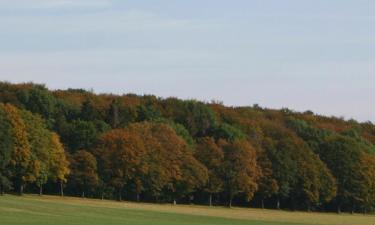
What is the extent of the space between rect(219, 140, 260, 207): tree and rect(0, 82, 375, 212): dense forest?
0.14m

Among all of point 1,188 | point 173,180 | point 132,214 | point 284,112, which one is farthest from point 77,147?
point 284,112

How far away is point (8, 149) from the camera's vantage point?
3691 inches

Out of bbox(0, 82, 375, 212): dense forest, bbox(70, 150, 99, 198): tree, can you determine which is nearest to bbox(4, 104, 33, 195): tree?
bbox(0, 82, 375, 212): dense forest

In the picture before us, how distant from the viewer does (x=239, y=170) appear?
117125 millimetres

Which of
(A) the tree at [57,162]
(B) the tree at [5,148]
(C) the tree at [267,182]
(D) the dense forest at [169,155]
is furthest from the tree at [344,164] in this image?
(B) the tree at [5,148]

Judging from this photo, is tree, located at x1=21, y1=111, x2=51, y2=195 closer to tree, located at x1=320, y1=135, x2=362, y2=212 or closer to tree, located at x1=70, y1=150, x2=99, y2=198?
tree, located at x1=70, y1=150, x2=99, y2=198

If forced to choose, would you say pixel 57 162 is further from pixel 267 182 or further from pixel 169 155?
pixel 267 182

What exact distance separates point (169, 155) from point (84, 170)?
1219 cm

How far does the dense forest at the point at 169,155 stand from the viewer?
10221cm

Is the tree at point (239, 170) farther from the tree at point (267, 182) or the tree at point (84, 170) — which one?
the tree at point (84, 170)

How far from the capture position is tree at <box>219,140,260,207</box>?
117 meters

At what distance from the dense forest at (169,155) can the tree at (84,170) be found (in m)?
0.12

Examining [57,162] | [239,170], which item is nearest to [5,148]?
[57,162]

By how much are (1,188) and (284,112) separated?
78410 mm
